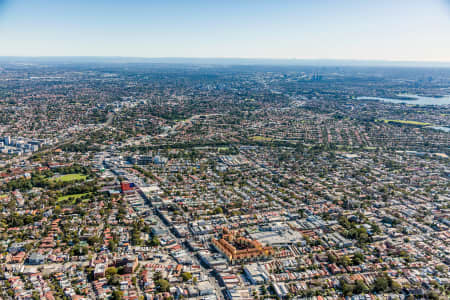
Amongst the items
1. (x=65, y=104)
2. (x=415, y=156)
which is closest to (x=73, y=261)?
(x=415, y=156)

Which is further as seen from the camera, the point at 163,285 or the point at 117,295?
the point at 163,285

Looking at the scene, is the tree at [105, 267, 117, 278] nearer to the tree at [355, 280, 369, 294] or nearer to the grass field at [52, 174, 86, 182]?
the tree at [355, 280, 369, 294]

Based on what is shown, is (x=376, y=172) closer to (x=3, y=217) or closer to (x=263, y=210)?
(x=263, y=210)

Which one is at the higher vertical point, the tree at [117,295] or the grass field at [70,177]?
the grass field at [70,177]

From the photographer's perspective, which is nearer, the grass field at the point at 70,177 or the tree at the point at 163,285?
the tree at the point at 163,285

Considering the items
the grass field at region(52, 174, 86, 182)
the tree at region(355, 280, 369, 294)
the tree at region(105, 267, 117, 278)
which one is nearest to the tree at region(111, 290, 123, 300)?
the tree at region(105, 267, 117, 278)

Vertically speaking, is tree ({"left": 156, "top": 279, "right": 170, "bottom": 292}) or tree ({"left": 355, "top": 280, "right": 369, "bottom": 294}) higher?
tree ({"left": 156, "top": 279, "right": 170, "bottom": 292})

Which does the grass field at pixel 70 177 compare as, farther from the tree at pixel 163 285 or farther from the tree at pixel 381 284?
the tree at pixel 381 284

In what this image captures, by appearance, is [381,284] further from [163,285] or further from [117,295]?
[117,295]

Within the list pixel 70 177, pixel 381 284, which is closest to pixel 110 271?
pixel 381 284

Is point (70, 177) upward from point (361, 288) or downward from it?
upward

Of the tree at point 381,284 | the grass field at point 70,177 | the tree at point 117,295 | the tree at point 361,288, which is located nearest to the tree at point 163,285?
the tree at point 117,295
